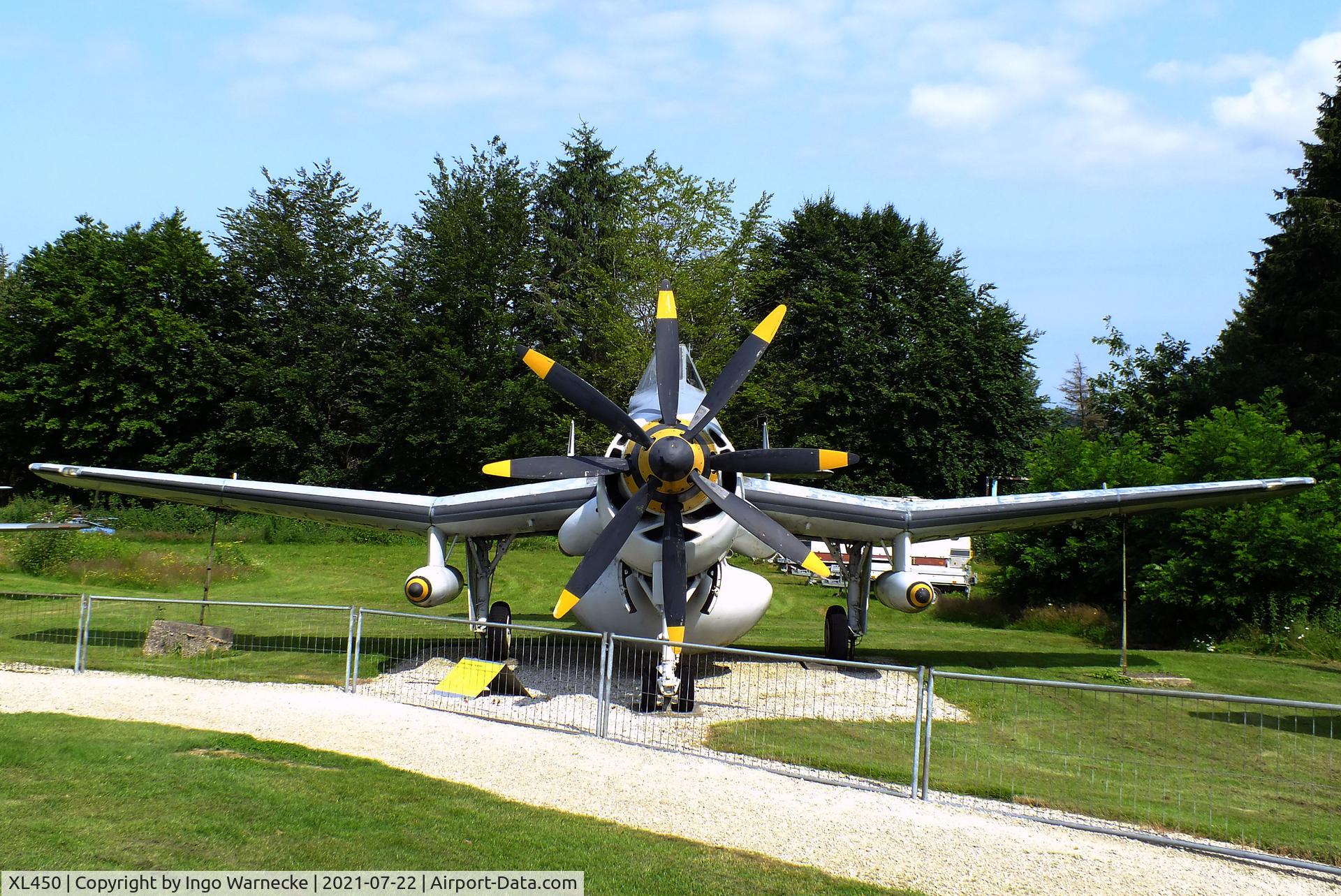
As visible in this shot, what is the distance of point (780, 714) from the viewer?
39.3 feet

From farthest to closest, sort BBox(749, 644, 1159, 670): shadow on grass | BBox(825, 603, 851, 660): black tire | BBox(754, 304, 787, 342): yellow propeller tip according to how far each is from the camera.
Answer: BBox(749, 644, 1159, 670): shadow on grass < BBox(825, 603, 851, 660): black tire < BBox(754, 304, 787, 342): yellow propeller tip

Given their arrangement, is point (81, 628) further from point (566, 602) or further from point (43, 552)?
point (43, 552)

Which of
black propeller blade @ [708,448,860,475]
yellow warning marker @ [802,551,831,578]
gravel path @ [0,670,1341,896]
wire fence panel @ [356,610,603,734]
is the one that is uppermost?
black propeller blade @ [708,448,860,475]

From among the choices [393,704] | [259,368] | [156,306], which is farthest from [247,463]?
[393,704]

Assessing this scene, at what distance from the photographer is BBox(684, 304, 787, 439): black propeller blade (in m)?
11.8

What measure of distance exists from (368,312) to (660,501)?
36829mm

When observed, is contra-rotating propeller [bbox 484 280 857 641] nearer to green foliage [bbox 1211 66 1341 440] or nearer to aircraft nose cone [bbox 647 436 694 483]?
aircraft nose cone [bbox 647 436 694 483]

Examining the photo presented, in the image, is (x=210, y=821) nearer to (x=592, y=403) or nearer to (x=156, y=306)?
(x=592, y=403)

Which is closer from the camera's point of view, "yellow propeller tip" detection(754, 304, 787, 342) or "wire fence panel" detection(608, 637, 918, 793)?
"wire fence panel" detection(608, 637, 918, 793)

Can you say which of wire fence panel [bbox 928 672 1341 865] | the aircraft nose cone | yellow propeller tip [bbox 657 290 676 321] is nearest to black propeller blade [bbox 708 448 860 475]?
the aircraft nose cone

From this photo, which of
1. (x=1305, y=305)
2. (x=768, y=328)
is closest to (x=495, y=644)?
(x=768, y=328)

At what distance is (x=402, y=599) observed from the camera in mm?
25109

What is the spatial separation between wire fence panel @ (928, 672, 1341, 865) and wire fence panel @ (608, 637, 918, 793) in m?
0.54

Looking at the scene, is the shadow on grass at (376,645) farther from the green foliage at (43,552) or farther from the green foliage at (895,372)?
the green foliage at (895,372)
